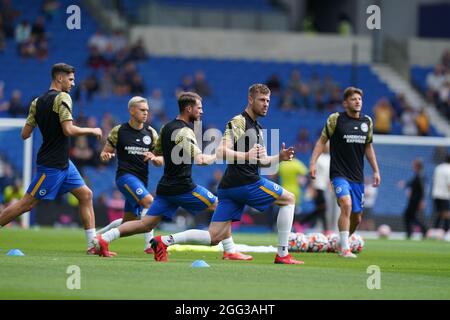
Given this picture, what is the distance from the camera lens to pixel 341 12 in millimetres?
44719

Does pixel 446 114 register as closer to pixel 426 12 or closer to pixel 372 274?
pixel 426 12

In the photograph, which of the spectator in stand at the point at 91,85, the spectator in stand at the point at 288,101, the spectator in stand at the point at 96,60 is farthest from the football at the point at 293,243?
the spectator in stand at the point at 288,101

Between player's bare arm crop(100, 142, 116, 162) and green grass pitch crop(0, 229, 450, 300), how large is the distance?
1385 millimetres

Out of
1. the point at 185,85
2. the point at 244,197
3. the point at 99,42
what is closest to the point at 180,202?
the point at 244,197

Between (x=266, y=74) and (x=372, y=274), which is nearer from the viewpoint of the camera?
(x=372, y=274)

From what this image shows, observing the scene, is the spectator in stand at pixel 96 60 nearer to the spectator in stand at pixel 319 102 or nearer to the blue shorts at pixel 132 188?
the spectator in stand at pixel 319 102

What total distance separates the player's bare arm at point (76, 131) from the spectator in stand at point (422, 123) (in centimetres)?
2337

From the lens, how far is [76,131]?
1360 cm

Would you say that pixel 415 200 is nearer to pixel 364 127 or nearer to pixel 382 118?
pixel 382 118

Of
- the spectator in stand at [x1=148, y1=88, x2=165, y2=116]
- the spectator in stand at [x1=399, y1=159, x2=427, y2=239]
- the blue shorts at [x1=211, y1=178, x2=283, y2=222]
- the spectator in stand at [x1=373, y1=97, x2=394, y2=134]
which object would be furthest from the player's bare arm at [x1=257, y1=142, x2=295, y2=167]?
the spectator in stand at [x1=373, y1=97, x2=394, y2=134]

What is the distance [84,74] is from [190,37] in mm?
5813

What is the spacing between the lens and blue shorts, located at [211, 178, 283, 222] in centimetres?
1296

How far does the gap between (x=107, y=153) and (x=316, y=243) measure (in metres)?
4.10
